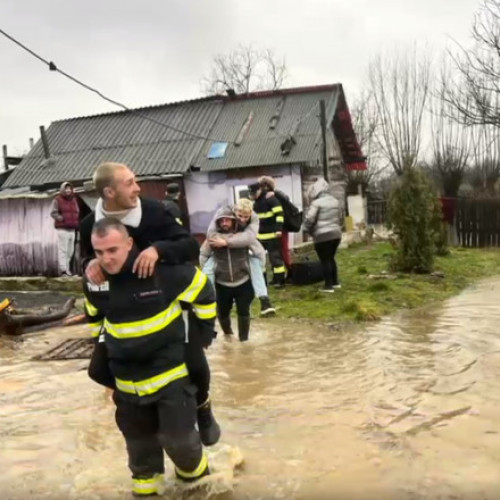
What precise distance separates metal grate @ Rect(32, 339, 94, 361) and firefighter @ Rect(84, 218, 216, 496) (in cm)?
369

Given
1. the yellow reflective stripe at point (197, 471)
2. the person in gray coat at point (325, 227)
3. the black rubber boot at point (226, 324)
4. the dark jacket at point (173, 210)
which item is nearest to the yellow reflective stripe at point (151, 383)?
the yellow reflective stripe at point (197, 471)

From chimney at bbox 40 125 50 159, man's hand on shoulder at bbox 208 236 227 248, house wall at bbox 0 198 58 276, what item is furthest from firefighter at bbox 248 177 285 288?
chimney at bbox 40 125 50 159

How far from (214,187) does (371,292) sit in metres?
10.3

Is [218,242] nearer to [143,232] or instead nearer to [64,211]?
[143,232]

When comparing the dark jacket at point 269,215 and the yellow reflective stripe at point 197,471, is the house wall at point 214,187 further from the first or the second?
the yellow reflective stripe at point 197,471

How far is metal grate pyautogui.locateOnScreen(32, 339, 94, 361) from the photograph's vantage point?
274 inches

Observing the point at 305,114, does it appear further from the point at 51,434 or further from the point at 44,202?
the point at 51,434

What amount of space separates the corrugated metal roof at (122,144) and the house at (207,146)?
0.04 m

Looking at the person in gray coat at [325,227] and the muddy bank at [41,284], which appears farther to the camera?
the muddy bank at [41,284]

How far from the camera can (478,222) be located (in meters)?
20.4

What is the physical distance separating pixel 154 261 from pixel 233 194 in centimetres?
1639

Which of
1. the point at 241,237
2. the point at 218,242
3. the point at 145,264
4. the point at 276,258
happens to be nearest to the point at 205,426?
the point at 145,264

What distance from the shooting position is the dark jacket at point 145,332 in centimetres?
324

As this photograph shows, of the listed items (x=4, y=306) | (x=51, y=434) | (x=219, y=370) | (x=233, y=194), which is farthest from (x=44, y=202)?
(x=51, y=434)
